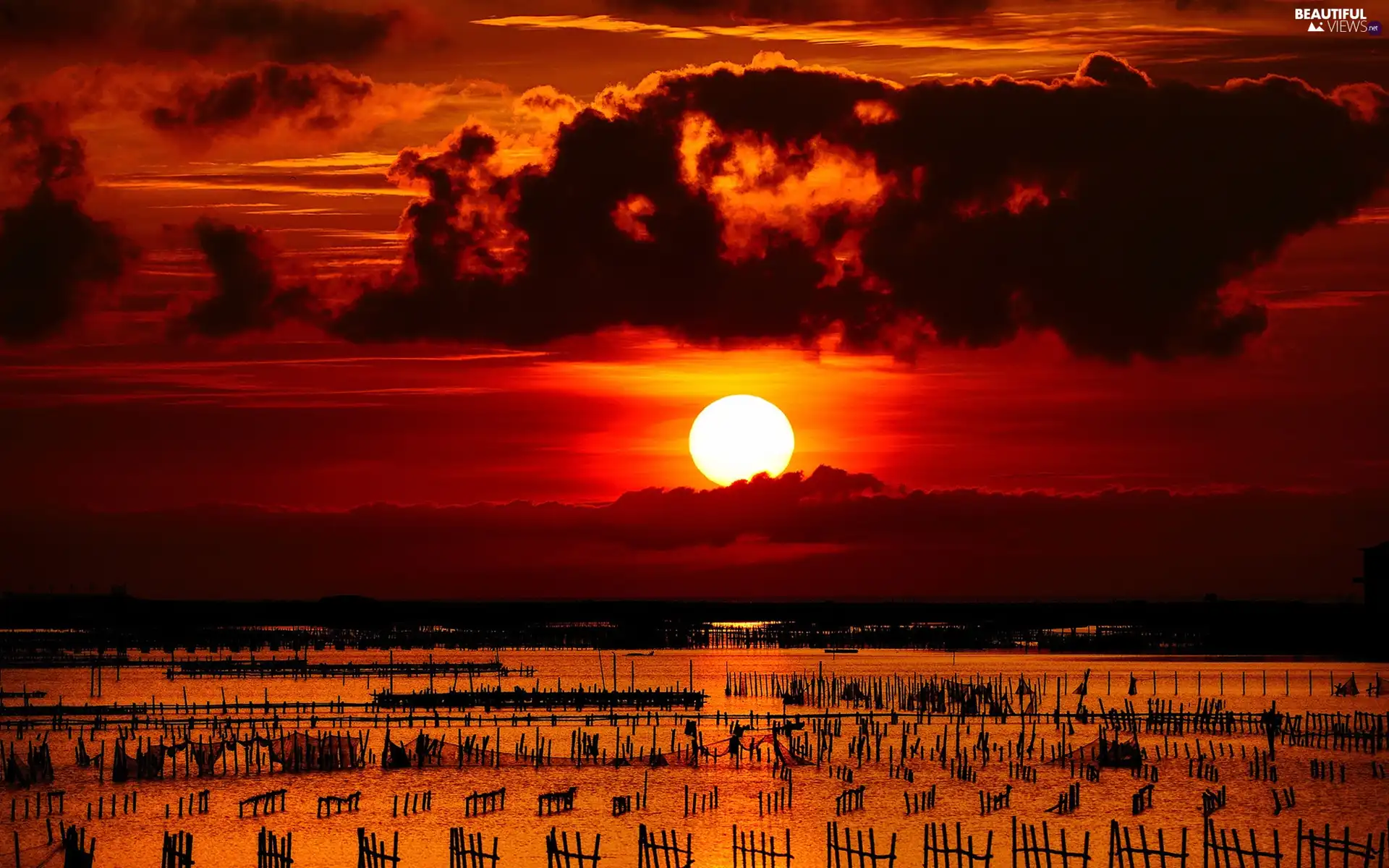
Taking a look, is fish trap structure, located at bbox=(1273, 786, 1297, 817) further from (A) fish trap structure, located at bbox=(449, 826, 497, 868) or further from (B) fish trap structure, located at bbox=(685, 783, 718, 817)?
(A) fish trap structure, located at bbox=(449, 826, 497, 868)

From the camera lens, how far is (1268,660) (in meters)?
166

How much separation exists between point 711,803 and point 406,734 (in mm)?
29617

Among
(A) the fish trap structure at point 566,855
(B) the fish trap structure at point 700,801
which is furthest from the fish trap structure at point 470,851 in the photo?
(B) the fish trap structure at point 700,801

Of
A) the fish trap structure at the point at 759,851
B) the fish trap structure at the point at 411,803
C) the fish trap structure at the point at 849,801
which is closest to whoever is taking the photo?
the fish trap structure at the point at 759,851

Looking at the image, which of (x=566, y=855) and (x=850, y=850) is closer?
(x=566, y=855)

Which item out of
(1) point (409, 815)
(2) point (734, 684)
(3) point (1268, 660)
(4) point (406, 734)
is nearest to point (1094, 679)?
(2) point (734, 684)

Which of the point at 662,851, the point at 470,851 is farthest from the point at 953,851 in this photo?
the point at 470,851

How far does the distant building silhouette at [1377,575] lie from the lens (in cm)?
15188

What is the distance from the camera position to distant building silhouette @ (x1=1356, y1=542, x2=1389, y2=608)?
151875mm

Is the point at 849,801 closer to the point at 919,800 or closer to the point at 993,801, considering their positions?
the point at 919,800

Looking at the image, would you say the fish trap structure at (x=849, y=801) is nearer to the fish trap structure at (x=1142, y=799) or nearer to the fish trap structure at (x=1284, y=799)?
the fish trap structure at (x=1142, y=799)

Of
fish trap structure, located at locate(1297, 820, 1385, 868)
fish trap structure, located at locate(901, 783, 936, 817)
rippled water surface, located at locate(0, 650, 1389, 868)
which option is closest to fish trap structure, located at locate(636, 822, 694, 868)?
rippled water surface, located at locate(0, 650, 1389, 868)

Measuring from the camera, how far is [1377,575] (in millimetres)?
152750

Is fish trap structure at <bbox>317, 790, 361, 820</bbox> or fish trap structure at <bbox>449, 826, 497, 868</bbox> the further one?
fish trap structure at <bbox>317, 790, 361, 820</bbox>
